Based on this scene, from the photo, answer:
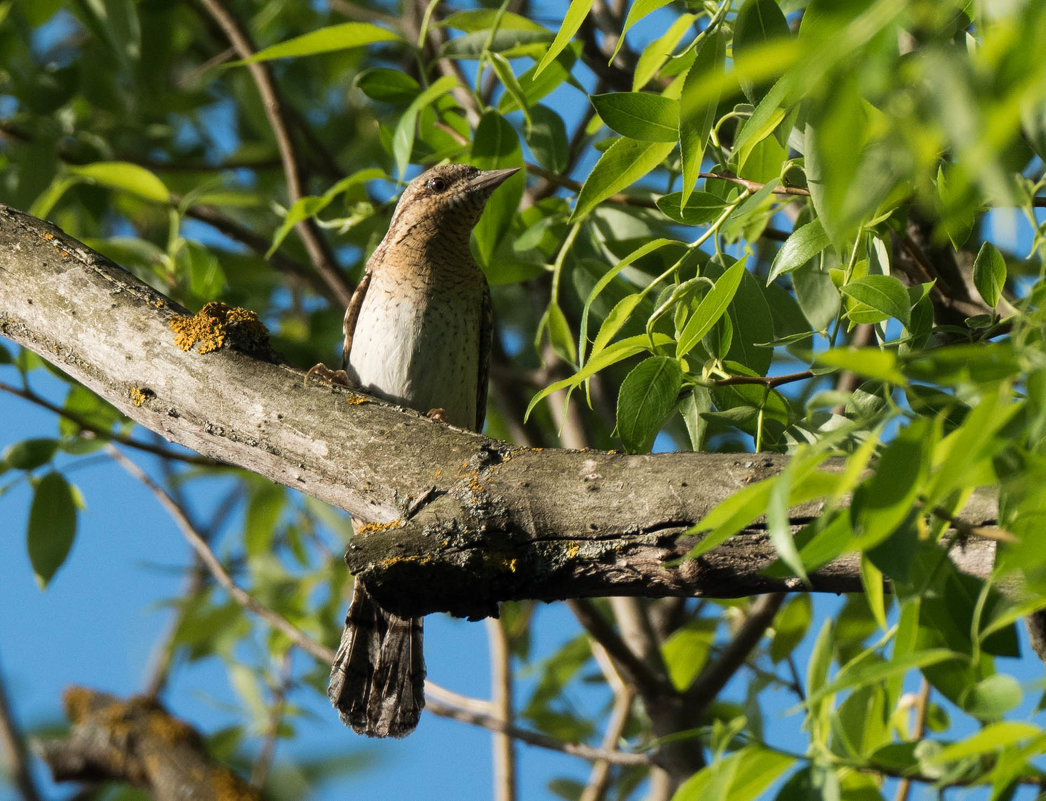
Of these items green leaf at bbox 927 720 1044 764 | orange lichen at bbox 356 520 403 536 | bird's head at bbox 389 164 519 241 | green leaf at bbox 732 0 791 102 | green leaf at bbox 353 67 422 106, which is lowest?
green leaf at bbox 927 720 1044 764

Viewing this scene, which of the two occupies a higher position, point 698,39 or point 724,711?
point 698,39

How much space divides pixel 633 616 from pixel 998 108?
12.3 feet

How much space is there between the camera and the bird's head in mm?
4461

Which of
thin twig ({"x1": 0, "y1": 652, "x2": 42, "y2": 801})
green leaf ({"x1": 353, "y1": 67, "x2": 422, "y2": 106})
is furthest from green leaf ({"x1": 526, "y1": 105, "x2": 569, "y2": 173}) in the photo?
thin twig ({"x1": 0, "y1": 652, "x2": 42, "y2": 801})

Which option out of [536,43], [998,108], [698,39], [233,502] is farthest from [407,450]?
[233,502]

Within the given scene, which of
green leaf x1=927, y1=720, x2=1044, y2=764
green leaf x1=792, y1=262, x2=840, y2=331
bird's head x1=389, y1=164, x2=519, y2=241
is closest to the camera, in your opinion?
green leaf x1=927, y1=720, x2=1044, y2=764

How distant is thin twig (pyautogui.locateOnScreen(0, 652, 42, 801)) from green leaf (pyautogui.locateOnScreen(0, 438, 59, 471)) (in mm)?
1765

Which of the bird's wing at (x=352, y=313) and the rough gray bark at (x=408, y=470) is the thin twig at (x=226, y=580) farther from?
the rough gray bark at (x=408, y=470)

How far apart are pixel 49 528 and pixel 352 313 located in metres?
1.57

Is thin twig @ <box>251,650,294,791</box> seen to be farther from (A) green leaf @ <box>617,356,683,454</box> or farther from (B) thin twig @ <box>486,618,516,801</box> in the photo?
(A) green leaf @ <box>617,356,683,454</box>

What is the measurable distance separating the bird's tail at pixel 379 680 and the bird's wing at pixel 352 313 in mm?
1382

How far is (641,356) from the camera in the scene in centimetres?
410

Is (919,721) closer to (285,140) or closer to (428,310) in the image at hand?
(428,310)

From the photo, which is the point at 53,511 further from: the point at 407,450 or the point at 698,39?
the point at 698,39
